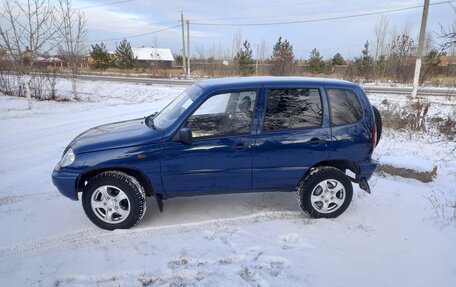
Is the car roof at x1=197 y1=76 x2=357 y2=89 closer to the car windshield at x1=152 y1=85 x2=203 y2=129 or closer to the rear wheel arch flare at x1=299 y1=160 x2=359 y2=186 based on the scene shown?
the car windshield at x1=152 y1=85 x2=203 y2=129

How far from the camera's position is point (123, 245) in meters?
3.55

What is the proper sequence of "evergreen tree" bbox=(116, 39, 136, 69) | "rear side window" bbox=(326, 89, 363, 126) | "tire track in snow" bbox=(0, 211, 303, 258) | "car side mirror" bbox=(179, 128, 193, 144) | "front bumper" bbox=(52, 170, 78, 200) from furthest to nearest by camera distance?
"evergreen tree" bbox=(116, 39, 136, 69)
"rear side window" bbox=(326, 89, 363, 126)
"front bumper" bbox=(52, 170, 78, 200)
"car side mirror" bbox=(179, 128, 193, 144)
"tire track in snow" bbox=(0, 211, 303, 258)

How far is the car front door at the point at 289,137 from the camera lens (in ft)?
12.7

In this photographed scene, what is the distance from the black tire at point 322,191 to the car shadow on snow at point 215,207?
1.23 feet

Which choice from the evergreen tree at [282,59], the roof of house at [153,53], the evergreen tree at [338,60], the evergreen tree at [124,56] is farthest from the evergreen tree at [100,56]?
the evergreen tree at [338,60]

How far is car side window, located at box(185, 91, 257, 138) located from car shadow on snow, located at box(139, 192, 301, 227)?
1167 mm

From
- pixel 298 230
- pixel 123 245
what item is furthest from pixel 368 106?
pixel 123 245

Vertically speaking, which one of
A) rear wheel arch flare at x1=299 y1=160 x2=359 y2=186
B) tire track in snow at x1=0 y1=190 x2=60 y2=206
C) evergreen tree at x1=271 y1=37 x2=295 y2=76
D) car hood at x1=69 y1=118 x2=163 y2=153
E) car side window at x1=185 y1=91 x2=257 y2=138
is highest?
evergreen tree at x1=271 y1=37 x2=295 y2=76

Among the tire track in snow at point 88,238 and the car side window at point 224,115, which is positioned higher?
the car side window at point 224,115

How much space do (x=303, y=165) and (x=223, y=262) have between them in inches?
61.8

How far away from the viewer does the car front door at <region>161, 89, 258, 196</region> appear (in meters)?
3.73

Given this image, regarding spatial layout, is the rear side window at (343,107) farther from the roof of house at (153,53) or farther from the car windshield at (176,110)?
the roof of house at (153,53)

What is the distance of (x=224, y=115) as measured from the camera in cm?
395

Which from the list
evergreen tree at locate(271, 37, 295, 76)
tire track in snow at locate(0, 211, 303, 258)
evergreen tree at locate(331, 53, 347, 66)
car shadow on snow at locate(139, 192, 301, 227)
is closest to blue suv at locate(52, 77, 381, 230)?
tire track in snow at locate(0, 211, 303, 258)
